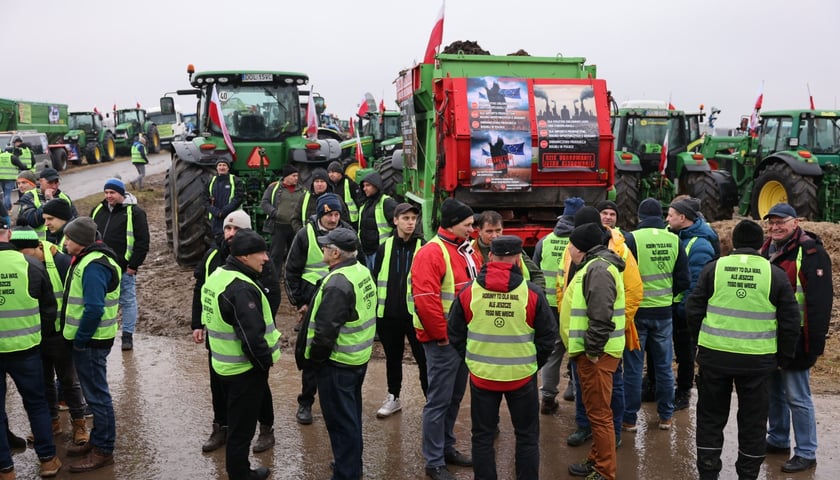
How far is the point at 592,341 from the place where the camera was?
14.3 ft

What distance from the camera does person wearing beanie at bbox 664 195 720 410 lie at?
5.55 m

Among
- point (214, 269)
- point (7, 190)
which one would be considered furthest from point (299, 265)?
point (7, 190)

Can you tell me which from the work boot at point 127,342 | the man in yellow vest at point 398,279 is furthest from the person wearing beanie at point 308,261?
the work boot at point 127,342

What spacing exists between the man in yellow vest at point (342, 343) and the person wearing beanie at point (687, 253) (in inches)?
101

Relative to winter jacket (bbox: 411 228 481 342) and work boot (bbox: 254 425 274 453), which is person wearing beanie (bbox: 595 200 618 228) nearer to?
winter jacket (bbox: 411 228 481 342)

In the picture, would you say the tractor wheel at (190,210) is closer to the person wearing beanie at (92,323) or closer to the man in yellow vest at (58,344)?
the man in yellow vest at (58,344)

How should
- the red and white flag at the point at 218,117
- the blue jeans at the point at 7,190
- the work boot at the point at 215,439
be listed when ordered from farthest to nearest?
the blue jeans at the point at 7,190
the red and white flag at the point at 218,117
the work boot at the point at 215,439

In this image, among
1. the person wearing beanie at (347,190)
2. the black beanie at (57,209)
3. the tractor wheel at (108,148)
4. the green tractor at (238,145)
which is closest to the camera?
the black beanie at (57,209)

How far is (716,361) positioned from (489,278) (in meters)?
1.54

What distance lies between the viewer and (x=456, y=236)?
4750 mm

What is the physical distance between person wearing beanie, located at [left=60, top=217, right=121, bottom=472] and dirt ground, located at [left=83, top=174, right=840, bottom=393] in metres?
2.76

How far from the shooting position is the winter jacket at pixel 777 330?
14.0 ft

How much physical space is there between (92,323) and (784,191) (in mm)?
12111

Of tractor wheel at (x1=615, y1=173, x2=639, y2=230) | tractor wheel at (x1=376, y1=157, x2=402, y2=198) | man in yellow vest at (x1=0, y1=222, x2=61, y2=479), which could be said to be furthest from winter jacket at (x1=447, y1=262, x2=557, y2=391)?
tractor wheel at (x1=615, y1=173, x2=639, y2=230)
